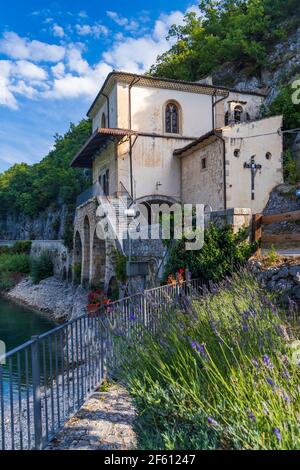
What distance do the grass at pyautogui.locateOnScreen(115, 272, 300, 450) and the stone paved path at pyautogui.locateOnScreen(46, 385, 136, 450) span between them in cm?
54

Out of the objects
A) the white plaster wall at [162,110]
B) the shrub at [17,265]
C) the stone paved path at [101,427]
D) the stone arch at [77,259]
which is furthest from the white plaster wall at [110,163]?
the stone paved path at [101,427]

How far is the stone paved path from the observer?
3.54 m

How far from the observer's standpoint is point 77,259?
22375mm

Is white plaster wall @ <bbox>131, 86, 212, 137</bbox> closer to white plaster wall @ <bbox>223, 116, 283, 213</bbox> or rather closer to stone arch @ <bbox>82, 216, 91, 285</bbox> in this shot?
white plaster wall @ <bbox>223, 116, 283, 213</bbox>

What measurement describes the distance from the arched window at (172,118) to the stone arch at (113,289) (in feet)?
31.0

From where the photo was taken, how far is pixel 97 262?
18469mm

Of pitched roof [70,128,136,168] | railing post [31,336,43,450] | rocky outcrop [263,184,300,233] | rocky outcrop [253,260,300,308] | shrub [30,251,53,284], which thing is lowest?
shrub [30,251,53,284]

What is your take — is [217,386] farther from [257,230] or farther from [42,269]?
[42,269]

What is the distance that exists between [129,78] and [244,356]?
734 inches

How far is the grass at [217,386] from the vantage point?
95.0 inches

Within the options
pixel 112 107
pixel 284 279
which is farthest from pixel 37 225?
pixel 284 279

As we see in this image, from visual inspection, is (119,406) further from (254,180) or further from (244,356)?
(254,180)

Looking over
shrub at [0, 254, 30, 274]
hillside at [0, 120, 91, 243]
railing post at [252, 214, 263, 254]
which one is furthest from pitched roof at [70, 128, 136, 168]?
railing post at [252, 214, 263, 254]

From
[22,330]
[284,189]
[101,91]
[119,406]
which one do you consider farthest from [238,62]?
[119,406]
